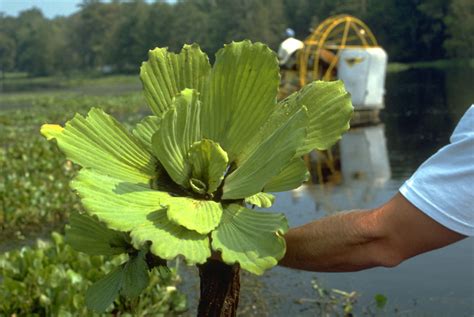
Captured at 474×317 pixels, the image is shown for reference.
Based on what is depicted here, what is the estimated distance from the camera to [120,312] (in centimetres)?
372

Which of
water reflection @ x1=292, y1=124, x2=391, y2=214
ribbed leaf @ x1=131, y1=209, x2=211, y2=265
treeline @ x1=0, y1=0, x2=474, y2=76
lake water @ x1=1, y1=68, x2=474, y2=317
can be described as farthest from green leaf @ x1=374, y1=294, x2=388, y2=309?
treeline @ x1=0, y1=0, x2=474, y2=76

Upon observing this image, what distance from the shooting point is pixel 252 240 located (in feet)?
2.31

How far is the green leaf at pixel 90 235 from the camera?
0.81m

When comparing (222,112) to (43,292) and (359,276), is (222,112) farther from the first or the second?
(359,276)

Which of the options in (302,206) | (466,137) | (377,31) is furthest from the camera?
(377,31)

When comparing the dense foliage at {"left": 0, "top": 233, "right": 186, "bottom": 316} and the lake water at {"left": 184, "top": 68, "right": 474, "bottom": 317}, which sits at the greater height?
the dense foliage at {"left": 0, "top": 233, "right": 186, "bottom": 316}

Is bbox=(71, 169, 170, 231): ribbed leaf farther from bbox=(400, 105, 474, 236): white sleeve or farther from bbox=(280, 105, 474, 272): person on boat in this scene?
bbox=(400, 105, 474, 236): white sleeve

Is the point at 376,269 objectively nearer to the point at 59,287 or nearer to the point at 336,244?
the point at 59,287

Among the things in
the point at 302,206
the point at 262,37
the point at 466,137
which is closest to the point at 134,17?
the point at 262,37

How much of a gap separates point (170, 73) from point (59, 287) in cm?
273

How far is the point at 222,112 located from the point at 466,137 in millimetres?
339

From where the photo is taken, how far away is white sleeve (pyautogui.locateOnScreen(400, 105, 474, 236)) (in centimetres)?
91

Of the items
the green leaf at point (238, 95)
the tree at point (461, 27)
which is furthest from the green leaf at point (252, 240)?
the tree at point (461, 27)

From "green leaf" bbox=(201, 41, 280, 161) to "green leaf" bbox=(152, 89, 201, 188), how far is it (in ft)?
0.09
